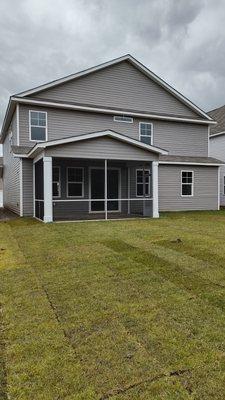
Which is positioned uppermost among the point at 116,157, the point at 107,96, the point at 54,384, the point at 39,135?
the point at 107,96

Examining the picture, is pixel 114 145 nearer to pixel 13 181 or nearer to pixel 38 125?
pixel 38 125

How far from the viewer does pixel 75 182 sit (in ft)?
58.3

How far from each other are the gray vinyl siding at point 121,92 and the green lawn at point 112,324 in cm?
1194

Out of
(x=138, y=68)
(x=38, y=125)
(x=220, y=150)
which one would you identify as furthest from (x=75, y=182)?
(x=220, y=150)

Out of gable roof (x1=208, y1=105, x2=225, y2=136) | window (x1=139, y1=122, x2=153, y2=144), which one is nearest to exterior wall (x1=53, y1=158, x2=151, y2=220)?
window (x1=139, y1=122, x2=153, y2=144)

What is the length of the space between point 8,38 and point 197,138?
1472cm

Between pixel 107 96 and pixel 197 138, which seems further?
pixel 197 138

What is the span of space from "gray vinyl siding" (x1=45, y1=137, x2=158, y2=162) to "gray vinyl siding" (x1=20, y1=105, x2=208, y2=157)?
3656mm

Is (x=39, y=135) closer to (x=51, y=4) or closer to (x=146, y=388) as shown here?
(x=51, y=4)

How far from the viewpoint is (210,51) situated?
22.7 metres

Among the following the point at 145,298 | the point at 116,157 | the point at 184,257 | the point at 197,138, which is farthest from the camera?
the point at 197,138

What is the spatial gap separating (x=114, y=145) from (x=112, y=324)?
11309 mm

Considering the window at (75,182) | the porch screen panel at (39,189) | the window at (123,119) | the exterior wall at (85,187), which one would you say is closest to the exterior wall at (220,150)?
the exterior wall at (85,187)

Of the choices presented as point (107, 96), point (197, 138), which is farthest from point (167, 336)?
point (197, 138)
